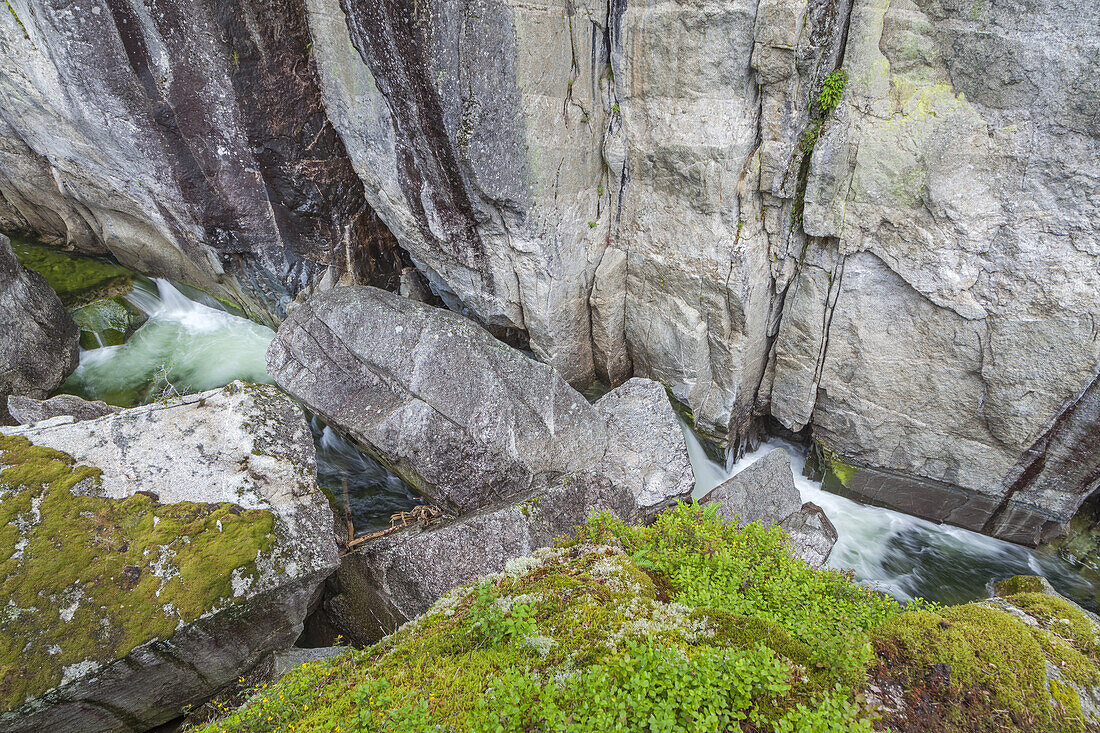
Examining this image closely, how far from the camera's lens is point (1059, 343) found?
6.97m

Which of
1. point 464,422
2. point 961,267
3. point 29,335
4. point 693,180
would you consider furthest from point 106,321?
point 961,267

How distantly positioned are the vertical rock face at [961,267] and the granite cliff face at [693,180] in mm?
31

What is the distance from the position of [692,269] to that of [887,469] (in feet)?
16.2

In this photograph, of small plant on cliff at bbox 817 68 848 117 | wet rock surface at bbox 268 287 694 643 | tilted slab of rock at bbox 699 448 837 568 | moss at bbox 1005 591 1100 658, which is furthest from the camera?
tilted slab of rock at bbox 699 448 837 568

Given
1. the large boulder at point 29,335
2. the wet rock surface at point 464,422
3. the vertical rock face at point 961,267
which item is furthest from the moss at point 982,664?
the large boulder at point 29,335

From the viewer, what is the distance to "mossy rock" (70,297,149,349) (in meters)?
10.3

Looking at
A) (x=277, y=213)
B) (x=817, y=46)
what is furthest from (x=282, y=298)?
(x=817, y=46)

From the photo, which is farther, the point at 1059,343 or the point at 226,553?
the point at 1059,343

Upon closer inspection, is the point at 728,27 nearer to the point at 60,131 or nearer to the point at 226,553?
the point at 226,553

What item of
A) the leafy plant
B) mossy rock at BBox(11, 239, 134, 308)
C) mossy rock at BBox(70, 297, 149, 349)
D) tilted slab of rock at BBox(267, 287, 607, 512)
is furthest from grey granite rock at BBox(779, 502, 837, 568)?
mossy rock at BBox(11, 239, 134, 308)

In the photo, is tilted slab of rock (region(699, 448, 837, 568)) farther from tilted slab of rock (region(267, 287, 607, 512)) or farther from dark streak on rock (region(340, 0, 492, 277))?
dark streak on rock (region(340, 0, 492, 277))

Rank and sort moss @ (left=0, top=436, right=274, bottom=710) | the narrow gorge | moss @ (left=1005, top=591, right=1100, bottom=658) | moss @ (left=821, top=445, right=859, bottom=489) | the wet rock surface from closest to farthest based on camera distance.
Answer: moss @ (left=1005, top=591, right=1100, bottom=658)
moss @ (left=0, top=436, right=274, bottom=710)
the narrow gorge
the wet rock surface
moss @ (left=821, top=445, right=859, bottom=489)

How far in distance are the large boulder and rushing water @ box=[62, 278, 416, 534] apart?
514 mm

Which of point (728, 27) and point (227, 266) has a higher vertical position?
point (728, 27)
